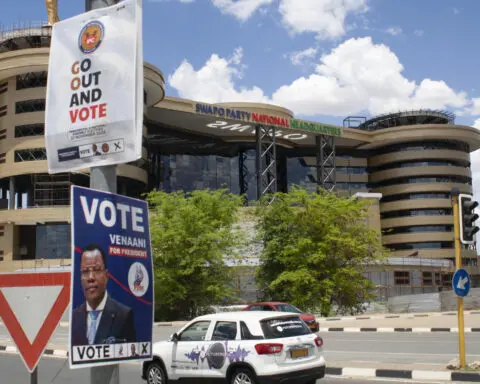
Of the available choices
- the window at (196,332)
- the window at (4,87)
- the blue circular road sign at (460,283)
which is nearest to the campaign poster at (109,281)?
the window at (196,332)

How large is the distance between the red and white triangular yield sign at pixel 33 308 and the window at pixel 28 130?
200 ft

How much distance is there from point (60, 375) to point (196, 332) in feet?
15.3

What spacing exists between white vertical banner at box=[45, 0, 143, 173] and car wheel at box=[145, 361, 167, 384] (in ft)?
27.3

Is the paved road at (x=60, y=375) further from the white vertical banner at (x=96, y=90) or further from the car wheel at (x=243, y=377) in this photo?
the white vertical banner at (x=96, y=90)

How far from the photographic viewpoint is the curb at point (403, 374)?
1141 cm

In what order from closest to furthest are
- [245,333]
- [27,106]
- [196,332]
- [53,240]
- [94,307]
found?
[94,307]
[245,333]
[196,332]
[53,240]
[27,106]

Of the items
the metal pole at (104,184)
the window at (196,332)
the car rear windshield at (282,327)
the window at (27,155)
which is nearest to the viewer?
the metal pole at (104,184)

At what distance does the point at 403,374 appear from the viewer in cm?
1215

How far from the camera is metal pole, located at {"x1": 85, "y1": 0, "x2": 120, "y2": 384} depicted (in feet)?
11.7

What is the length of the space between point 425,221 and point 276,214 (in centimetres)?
5973

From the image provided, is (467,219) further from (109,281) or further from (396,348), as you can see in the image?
(109,281)

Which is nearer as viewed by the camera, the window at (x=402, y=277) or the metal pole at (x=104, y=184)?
the metal pole at (x=104, y=184)

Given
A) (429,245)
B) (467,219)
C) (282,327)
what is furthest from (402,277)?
(282,327)

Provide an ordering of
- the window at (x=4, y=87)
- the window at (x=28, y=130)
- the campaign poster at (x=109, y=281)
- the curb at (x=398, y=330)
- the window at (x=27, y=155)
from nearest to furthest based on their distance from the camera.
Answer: the campaign poster at (x=109, y=281) < the curb at (x=398, y=330) < the window at (x=27, y=155) < the window at (x=28, y=130) < the window at (x=4, y=87)
